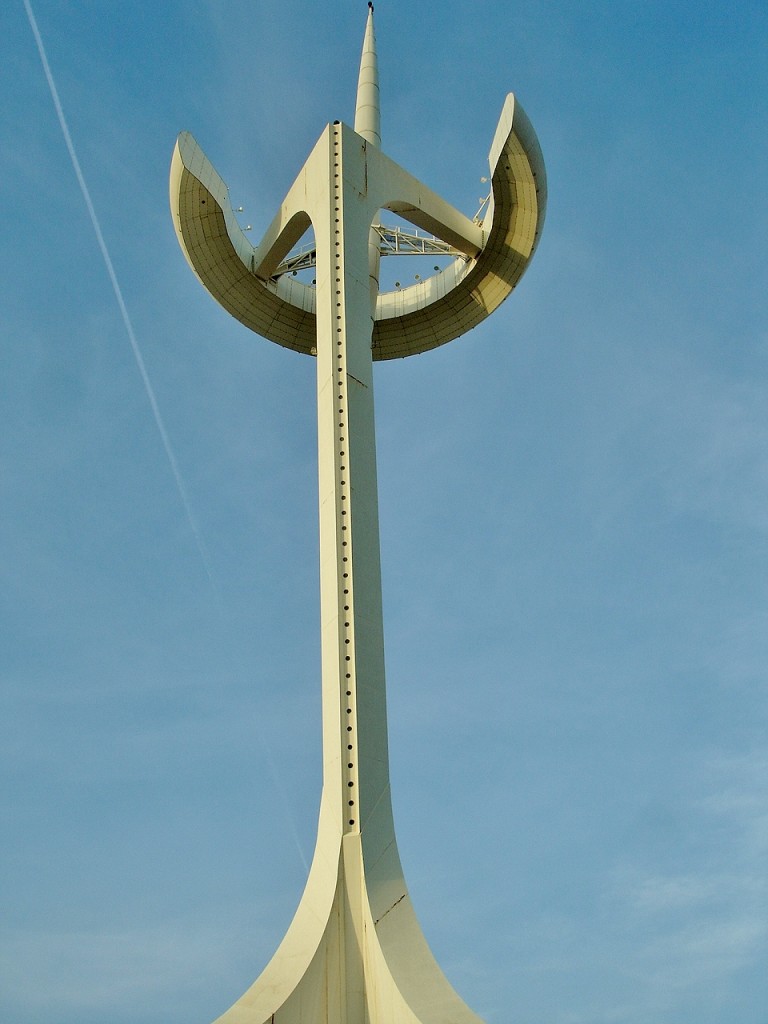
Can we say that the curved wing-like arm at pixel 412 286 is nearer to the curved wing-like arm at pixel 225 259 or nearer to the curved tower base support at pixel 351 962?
the curved wing-like arm at pixel 225 259

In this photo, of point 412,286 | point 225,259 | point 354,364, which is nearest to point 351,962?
point 354,364

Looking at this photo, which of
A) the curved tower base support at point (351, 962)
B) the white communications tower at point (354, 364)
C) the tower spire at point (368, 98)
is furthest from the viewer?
the tower spire at point (368, 98)

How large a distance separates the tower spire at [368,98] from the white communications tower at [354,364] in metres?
0.07

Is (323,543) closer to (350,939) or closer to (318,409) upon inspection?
(318,409)

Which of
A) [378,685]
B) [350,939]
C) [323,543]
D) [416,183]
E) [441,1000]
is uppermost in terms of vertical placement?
[416,183]

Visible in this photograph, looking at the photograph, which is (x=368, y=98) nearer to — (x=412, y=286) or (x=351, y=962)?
(x=412, y=286)

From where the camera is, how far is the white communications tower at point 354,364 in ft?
53.7

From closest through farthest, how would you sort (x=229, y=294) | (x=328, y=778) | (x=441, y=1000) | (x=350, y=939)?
(x=441, y=1000)
(x=350, y=939)
(x=328, y=778)
(x=229, y=294)

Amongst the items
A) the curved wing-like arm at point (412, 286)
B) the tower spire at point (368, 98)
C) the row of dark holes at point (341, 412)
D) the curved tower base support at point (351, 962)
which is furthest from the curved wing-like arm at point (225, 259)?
the curved tower base support at point (351, 962)

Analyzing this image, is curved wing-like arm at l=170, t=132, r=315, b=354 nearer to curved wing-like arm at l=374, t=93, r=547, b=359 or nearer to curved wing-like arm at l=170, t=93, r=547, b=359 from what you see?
curved wing-like arm at l=170, t=93, r=547, b=359

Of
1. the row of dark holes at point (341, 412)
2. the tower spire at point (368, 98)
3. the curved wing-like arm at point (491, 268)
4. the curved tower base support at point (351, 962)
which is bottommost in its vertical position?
the curved tower base support at point (351, 962)

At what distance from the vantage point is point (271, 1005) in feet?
51.4

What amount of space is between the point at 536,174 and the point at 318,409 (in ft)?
25.4

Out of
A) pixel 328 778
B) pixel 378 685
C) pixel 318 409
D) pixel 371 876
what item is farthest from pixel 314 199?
pixel 371 876
